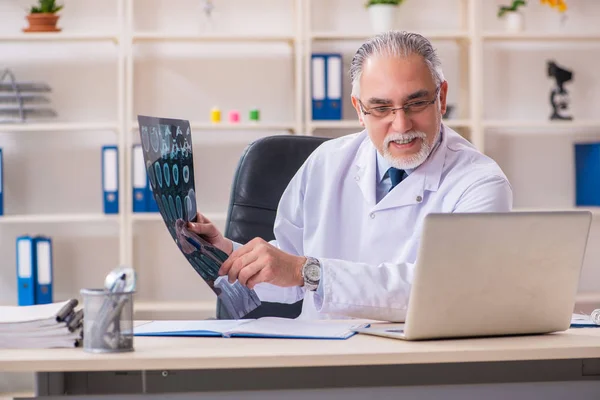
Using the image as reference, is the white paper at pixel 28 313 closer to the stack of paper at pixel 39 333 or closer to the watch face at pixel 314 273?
the stack of paper at pixel 39 333

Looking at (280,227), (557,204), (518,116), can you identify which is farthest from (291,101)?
(280,227)

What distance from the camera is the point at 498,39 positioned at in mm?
3719

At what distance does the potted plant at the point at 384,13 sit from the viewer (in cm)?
363

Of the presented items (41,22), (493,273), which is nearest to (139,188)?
(41,22)

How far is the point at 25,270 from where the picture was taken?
138 inches

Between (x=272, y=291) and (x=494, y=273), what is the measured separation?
0.74 metres

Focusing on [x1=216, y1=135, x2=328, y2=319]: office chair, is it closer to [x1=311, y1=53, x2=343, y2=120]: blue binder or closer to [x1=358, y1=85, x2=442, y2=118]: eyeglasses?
[x1=358, y1=85, x2=442, y2=118]: eyeglasses

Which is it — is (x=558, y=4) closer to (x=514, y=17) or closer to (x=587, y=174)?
(x=514, y=17)

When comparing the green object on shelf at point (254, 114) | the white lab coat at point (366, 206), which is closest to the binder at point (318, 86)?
the green object on shelf at point (254, 114)

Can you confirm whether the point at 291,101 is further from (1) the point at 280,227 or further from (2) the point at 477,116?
(1) the point at 280,227

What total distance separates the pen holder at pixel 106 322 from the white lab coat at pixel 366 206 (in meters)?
0.45

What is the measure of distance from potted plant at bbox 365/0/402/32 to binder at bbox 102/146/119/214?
4.13 ft

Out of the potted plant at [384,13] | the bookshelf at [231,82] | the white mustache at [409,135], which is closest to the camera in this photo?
the white mustache at [409,135]

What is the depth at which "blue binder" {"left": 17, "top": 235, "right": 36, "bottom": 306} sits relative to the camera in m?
3.49
